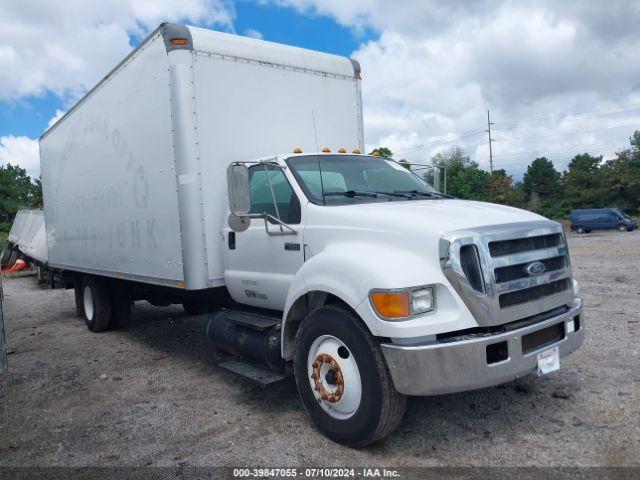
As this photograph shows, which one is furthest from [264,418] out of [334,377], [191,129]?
[191,129]

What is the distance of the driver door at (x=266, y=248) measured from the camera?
444cm

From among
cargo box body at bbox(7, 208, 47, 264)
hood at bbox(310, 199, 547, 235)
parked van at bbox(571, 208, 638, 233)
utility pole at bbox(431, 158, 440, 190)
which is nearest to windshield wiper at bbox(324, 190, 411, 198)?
hood at bbox(310, 199, 547, 235)

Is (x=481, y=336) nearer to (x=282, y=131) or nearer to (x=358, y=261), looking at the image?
(x=358, y=261)

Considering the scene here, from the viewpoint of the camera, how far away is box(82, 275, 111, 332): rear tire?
8109mm

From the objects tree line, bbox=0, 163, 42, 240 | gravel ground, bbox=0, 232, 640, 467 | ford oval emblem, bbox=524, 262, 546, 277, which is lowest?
gravel ground, bbox=0, 232, 640, 467

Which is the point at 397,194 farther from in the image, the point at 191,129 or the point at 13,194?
the point at 13,194

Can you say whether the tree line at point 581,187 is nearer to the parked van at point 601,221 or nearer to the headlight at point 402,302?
the parked van at point 601,221

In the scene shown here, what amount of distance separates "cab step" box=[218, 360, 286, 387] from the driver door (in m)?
0.55

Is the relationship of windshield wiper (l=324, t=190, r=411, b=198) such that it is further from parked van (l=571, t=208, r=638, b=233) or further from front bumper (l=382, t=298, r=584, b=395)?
parked van (l=571, t=208, r=638, b=233)

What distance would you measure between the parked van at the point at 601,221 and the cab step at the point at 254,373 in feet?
122

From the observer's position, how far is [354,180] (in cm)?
473

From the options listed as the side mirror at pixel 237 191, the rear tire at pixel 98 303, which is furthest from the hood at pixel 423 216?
A: the rear tire at pixel 98 303

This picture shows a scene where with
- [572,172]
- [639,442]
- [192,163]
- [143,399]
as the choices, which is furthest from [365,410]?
[572,172]

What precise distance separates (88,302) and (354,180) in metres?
5.74
